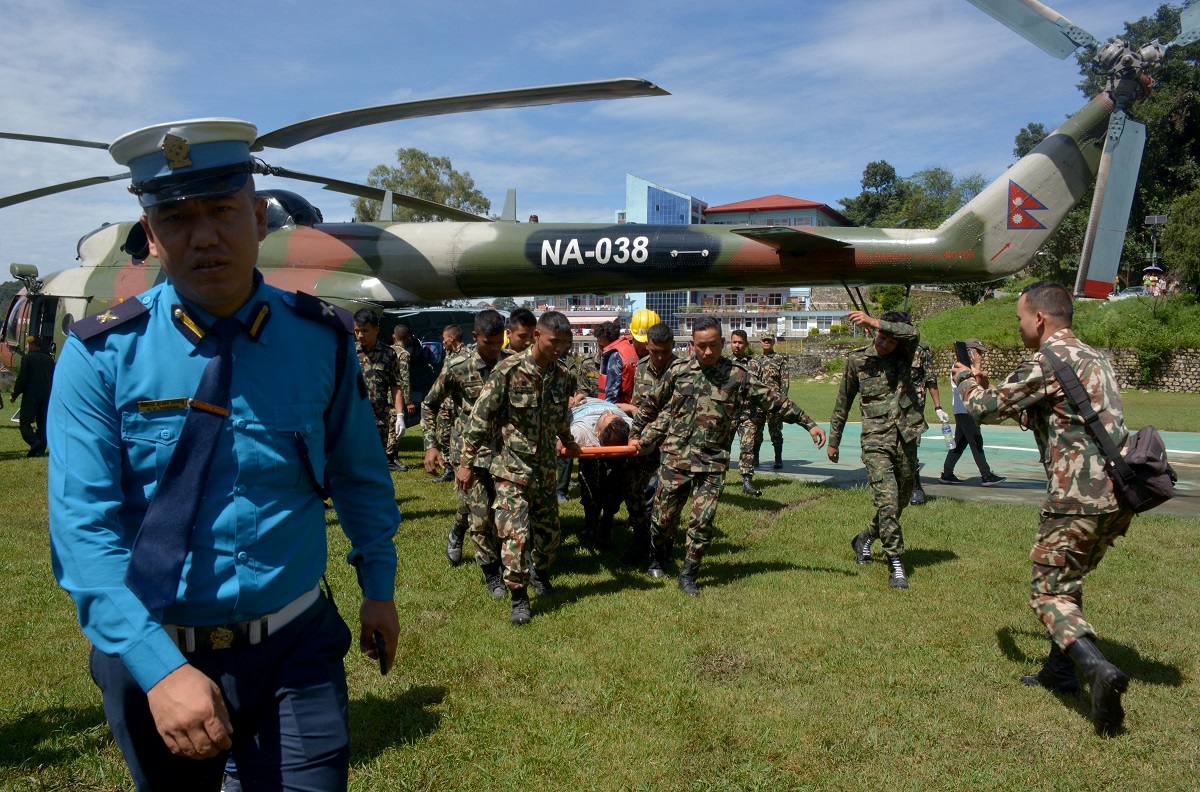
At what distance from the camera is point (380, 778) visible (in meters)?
3.46

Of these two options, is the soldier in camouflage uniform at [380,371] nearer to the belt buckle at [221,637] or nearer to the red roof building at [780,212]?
the belt buckle at [221,637]

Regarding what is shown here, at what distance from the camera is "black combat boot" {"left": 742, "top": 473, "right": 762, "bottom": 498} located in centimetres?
962

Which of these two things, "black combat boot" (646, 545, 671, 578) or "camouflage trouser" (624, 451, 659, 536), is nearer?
"black combat boot" (646, 545, 671, 578)

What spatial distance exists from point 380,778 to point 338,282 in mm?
8238

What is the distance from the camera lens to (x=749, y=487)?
31.7ft

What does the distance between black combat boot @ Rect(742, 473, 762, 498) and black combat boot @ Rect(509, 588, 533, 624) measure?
475cm

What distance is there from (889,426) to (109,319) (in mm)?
5869

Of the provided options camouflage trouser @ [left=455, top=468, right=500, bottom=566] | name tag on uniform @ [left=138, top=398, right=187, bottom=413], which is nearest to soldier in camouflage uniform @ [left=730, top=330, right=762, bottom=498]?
camouflage trouser @ [left=455, top=468, right=500, bottom=566]

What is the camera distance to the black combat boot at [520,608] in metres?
5.34

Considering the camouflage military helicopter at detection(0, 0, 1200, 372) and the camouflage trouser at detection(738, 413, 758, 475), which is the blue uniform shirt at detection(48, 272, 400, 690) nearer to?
the camouflage military helicopter at detection(0, 0, 1200, 372)

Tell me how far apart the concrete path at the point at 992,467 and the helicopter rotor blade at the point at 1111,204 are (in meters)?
2.53

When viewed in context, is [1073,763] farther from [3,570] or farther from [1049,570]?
[3,570]

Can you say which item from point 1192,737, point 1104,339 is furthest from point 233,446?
point 1104,339

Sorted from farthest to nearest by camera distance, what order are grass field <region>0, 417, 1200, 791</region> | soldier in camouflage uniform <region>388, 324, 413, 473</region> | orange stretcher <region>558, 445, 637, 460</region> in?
soldier in camouflage uniform <region>388, 324, 413, 473</region>
orange stretcher <region>558, 445, 637, 460</region>
grass field <region>0, 417, 1200, 791</region>
